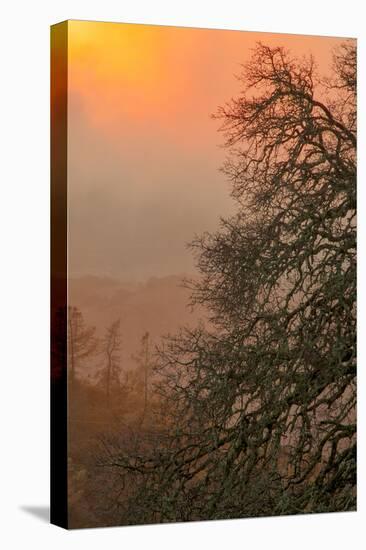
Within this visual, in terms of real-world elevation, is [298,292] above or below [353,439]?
above

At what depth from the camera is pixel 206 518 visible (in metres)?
13.2

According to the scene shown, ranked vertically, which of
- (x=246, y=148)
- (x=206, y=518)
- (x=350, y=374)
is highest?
(x=246, y=148)

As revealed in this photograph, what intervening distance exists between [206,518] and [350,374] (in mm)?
1637

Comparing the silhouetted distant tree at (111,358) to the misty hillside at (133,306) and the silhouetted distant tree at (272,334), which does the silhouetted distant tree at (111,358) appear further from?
the silhouetted distant tree at (272,334)

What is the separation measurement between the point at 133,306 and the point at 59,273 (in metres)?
0.59

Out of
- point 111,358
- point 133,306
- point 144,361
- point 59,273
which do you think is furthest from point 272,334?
point 59,273

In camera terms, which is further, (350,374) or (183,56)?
(350,374)

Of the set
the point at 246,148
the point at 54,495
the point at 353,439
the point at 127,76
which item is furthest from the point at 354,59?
the point at 54,495

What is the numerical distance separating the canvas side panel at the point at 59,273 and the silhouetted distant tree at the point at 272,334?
0.47 metres

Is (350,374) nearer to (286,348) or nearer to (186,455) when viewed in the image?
(286,348)

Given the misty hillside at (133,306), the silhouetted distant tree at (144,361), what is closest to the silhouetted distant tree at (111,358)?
the misty hillside at (133,306)

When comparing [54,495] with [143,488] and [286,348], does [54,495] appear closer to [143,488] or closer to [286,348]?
[143,488]

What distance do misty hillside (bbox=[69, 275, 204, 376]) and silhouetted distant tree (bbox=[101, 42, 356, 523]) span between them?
138 mm

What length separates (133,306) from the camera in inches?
503
